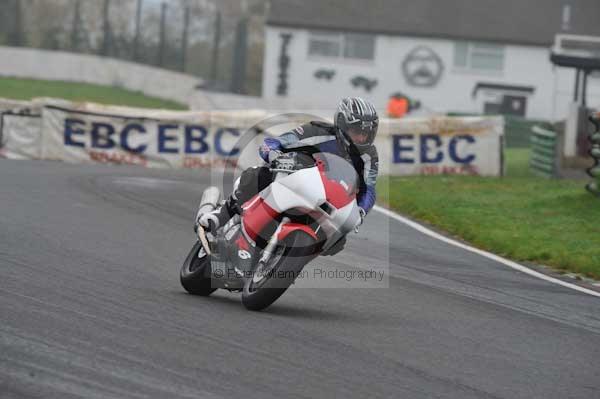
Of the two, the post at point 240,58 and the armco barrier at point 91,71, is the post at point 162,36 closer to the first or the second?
the armco barrier at point 91,71

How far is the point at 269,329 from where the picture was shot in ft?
24.2

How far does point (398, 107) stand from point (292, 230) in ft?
135

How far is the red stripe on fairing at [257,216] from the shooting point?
793 centimetres

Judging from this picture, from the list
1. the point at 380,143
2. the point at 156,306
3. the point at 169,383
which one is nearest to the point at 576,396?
the point at 169,383

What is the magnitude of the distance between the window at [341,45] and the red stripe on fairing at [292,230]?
4784 cm

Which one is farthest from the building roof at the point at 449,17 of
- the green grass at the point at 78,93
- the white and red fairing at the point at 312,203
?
the white and red fairing at the point at 312,203

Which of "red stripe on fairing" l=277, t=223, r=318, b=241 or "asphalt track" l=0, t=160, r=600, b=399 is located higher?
"red stripe on fairing" l=277, t=223, r=318, b=241

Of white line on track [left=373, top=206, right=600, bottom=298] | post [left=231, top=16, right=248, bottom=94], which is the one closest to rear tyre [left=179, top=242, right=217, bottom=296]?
white line on track [left=373, top=206, right=600, bottom=298]

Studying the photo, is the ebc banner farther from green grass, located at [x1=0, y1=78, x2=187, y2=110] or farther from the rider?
green grass, located at [x1=0, y1=78, x2=187, y2=110]

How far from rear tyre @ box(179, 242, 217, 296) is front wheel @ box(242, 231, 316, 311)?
72 centimetres

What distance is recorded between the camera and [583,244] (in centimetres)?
1358

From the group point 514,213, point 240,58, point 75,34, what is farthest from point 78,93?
point 514,213

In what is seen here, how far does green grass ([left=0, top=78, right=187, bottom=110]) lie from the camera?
42.8 meters

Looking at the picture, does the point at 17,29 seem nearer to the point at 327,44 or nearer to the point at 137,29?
the point at 137,29
